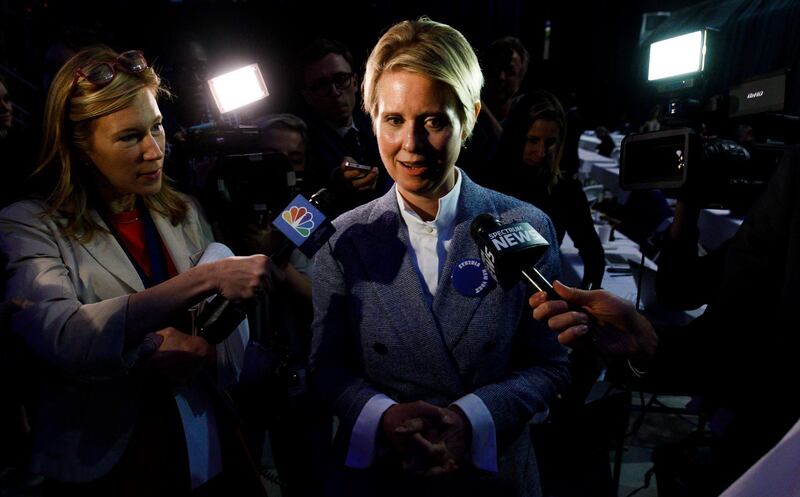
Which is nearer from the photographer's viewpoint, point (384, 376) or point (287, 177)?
point (384, 376)

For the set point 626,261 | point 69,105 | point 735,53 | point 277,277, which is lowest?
point 626,261

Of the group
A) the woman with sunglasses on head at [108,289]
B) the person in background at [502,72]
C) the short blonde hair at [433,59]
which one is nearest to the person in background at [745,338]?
the short blonde hair at [433,59]

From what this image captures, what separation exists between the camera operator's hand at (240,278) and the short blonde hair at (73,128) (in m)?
0.39

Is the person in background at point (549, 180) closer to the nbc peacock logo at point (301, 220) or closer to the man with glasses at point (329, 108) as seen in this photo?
→ the man with glasses at point (329, 108)

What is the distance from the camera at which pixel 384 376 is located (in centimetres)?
113

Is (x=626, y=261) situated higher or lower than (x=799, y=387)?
lower

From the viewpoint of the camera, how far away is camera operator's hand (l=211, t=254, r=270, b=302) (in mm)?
1086

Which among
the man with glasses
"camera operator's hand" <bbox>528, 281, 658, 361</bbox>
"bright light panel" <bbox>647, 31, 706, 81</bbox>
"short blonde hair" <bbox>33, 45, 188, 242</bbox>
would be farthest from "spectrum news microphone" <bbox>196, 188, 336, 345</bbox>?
"bright light panel" <bbox>647, 31, 706, 81</bbox>

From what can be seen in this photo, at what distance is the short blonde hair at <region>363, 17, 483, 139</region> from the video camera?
75cm

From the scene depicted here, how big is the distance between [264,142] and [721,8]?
14.2 m

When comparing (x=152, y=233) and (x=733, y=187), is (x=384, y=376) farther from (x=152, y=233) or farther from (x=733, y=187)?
(x=733, y=187)

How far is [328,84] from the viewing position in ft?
7.95

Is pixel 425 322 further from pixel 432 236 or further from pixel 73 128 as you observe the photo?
pixel 73 128

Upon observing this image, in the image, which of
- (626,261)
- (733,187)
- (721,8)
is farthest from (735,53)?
(733,187)
